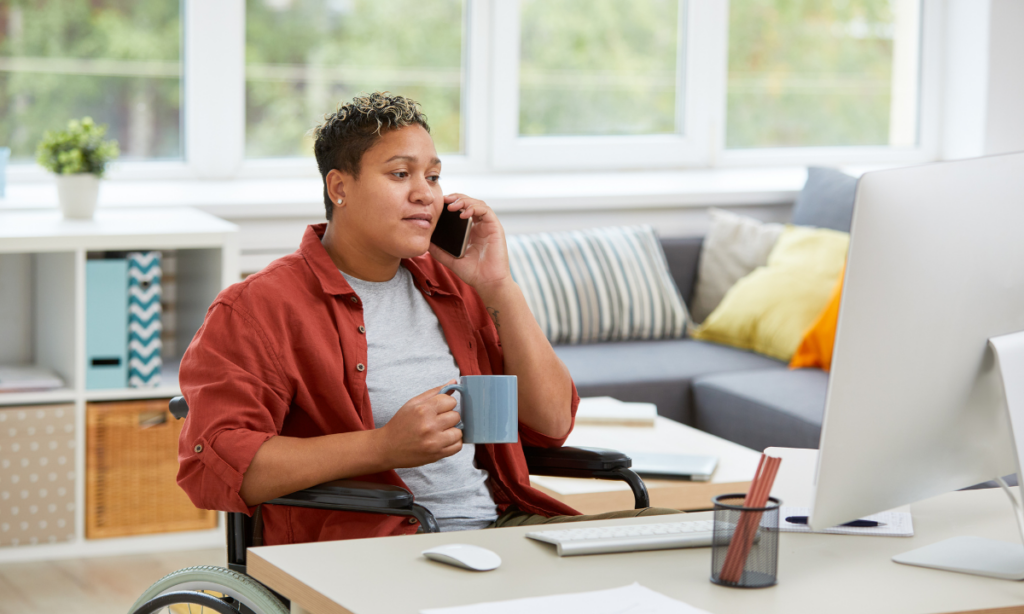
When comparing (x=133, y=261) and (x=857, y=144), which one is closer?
(x=133, y=261)

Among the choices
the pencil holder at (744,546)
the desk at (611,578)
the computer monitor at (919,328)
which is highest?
the computer monitor at (919,328)

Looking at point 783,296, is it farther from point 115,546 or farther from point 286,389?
point 286,389

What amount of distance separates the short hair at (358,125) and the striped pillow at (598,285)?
1.93 m

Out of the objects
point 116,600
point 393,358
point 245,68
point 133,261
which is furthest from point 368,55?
point 393,358

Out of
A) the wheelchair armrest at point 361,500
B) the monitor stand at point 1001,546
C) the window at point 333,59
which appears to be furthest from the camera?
the window at point 333,59

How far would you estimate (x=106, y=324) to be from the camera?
3084 millimetres

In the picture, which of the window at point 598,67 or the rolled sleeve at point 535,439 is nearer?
the rolled sleeve at point 535,439

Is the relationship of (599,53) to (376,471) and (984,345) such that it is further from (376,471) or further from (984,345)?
(984,345)

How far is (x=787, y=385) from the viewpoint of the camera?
10.8 ft

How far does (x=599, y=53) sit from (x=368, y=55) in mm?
933

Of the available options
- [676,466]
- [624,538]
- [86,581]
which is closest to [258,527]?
[624,538]

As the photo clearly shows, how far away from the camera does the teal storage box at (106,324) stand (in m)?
3.06

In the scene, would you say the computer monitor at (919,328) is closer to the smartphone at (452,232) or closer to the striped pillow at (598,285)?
the smartphone at (452,232)

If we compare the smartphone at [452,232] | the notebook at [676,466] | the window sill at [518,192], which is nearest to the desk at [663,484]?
the notebook at [676,466]
